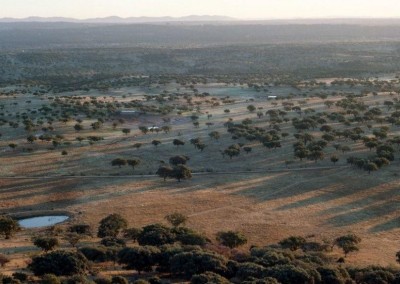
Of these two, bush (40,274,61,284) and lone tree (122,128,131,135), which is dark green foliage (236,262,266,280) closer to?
bush (40,274,61,284)

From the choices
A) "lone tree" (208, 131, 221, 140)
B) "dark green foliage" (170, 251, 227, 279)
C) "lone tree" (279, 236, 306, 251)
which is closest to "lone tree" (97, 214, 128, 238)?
"dark green foliage" (170, 251, 227, 279)

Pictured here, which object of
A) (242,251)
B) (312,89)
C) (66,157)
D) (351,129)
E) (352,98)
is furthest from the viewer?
(312,89)

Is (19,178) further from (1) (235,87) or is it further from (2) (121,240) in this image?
(1) (235,87)

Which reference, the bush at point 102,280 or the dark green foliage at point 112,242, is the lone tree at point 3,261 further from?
the bush at point 102,280

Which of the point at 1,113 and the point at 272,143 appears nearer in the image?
the point at 272,143

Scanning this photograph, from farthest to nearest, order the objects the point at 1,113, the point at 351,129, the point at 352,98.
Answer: the point at 352,98 < the point at 1,113 < the point at 351,129

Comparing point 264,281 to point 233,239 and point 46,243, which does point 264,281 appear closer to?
point 233,239

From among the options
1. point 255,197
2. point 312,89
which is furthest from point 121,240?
point 312,89
